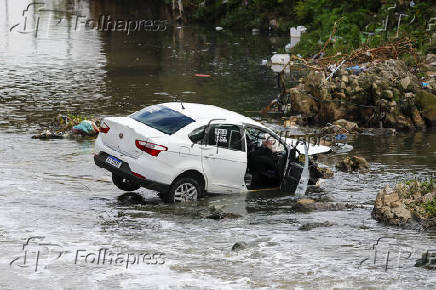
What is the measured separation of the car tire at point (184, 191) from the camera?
12.2 metres

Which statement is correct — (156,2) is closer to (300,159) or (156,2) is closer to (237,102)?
(237,102)

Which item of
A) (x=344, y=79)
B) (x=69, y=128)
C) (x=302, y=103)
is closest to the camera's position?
(x=69, y=128)

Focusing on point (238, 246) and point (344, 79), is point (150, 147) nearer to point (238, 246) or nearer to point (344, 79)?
point (238, 246)

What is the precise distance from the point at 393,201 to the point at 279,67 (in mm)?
20579

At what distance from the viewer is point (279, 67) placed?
3219cm

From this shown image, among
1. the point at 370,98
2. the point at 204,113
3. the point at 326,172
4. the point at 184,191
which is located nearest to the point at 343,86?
the point at 370,98

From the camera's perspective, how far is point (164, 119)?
12.4m

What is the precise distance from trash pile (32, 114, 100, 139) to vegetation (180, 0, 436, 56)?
10.5m

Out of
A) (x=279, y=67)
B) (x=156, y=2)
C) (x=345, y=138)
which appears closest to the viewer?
(x=345, y=138)

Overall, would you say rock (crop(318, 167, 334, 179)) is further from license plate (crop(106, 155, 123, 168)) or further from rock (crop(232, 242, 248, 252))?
rock (crop(232, 242, 248, 252))

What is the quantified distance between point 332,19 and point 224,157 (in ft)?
84.2

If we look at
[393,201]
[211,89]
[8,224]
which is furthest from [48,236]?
[211,89]

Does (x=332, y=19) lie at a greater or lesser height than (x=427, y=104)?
greater

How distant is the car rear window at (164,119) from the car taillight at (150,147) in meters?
0.41
